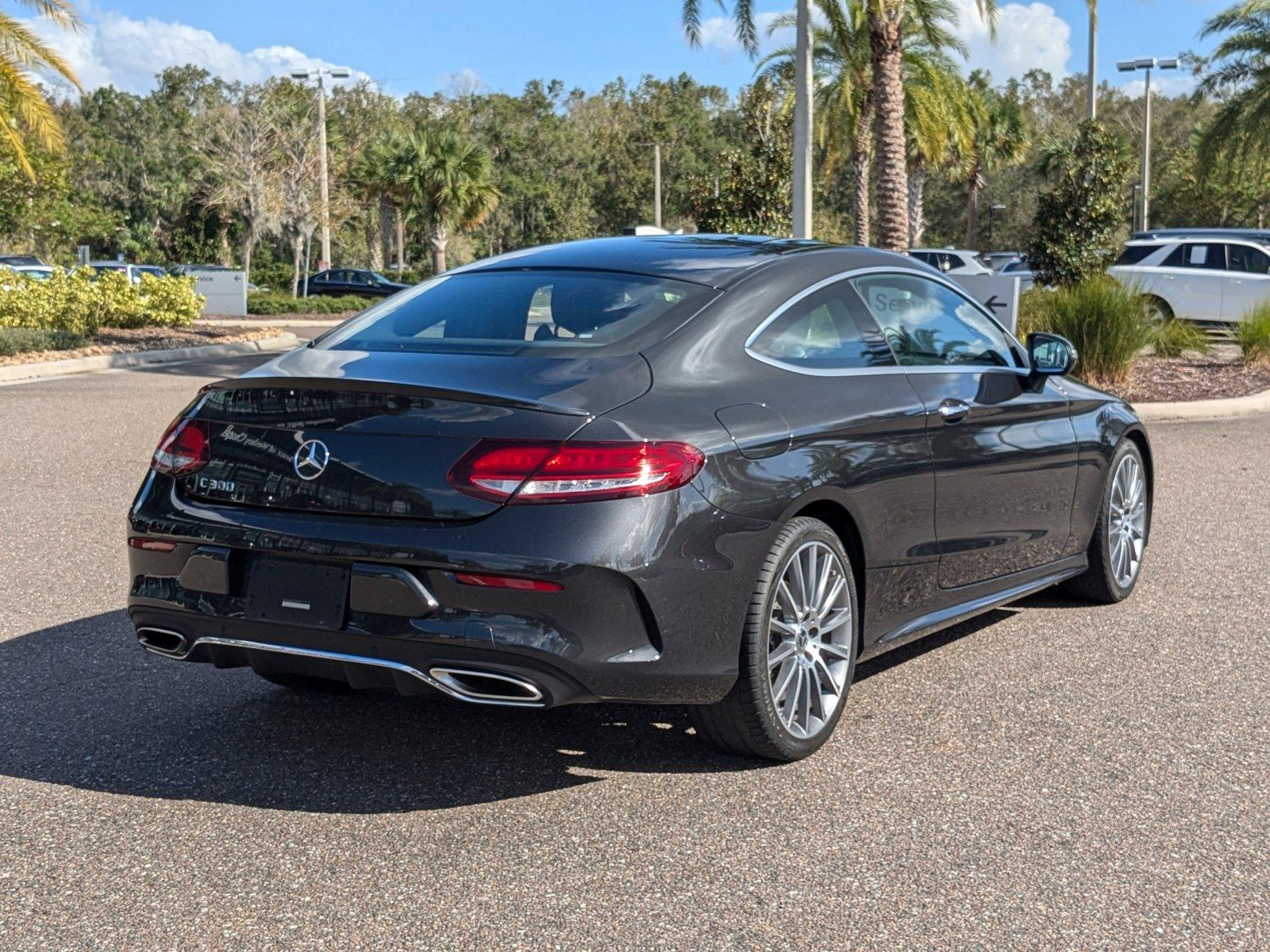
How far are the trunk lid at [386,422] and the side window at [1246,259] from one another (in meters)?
21.8

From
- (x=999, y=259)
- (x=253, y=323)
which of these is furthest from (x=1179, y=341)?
(x=999, y=259)

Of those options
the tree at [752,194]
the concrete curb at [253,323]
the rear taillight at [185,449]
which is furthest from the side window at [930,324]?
the concrete curb at [253,323]

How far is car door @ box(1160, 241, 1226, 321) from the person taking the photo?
2370 centimetres

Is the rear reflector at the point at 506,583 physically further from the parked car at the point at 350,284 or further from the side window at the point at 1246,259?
the parked car at the point at 350,284

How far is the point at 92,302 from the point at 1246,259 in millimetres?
19005

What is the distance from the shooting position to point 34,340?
888 inches

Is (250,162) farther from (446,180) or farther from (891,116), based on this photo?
(891,116)

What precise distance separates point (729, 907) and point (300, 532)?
1.52 meters

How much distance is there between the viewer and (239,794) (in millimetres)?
4312

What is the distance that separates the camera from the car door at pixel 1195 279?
23.7m

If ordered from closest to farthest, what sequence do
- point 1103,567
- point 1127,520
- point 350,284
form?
point 1103,567 < point 1127,520 < point 350,284

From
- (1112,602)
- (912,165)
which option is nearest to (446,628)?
(1112,602)

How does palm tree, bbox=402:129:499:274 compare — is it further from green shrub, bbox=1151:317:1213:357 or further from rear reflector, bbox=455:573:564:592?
rear reflector, bbox=455:573:564:592

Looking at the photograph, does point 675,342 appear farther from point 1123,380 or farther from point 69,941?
point 1123,380
